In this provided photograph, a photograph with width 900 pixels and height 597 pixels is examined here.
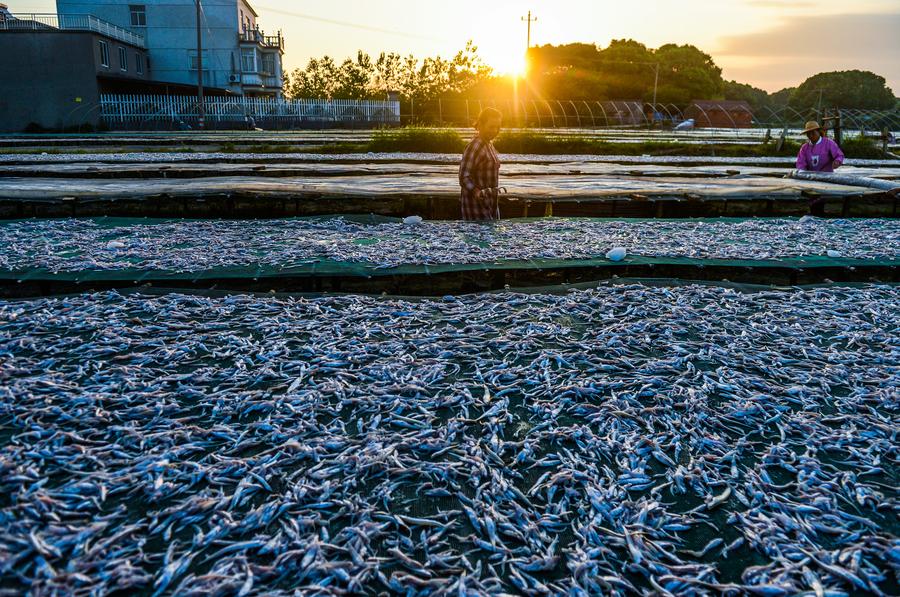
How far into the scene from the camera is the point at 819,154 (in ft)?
39.0

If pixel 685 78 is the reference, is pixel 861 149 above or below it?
below

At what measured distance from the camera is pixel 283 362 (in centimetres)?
341

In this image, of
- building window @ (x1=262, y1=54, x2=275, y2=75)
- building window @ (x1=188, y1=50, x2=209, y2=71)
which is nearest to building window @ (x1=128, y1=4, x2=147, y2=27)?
building window @ (x1=188, y1=50, x2=209, y2=71)

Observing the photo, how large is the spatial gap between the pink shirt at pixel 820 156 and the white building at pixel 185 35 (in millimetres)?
34634

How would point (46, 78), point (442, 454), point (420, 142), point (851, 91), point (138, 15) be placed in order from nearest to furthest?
point (442, 454)
point (420, 142)
point (46, 78)
point (138, 15)
point (851, 91)

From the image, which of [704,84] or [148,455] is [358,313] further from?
[704,84]

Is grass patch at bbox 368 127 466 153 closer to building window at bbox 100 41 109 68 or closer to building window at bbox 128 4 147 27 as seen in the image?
building window at bbox 100 41 109 68

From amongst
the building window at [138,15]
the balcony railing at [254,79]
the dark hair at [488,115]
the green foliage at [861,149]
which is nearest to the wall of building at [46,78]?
the building window at [138,15]

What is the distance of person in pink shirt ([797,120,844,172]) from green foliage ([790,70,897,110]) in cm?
5642

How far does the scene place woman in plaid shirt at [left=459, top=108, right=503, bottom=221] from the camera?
7.32 m

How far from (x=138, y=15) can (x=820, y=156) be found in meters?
41.1

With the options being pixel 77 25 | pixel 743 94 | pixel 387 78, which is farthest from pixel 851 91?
pixel 77 25

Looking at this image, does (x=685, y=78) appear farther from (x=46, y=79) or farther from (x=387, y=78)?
(x=46, y=79)

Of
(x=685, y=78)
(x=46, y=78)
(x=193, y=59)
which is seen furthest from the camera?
(x=685, y=78)
